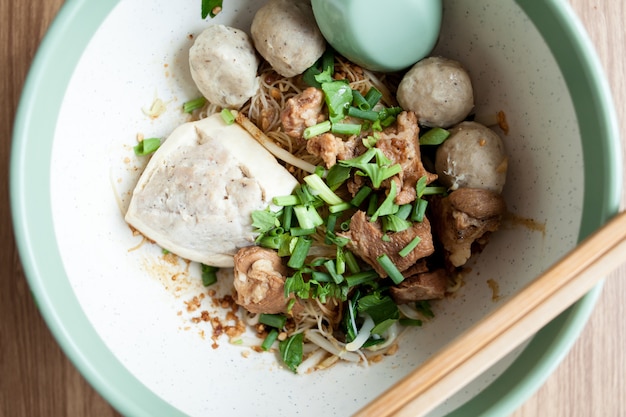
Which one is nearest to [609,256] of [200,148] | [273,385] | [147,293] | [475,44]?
[475,44]

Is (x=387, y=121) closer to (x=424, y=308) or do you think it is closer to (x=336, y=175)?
(x=336, y=175)

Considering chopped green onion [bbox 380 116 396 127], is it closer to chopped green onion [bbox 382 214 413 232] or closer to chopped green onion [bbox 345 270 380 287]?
chopped green onion [bbox 382 214 413 232]

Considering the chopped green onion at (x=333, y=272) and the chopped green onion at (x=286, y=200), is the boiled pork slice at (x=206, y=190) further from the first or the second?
the chopped green onion at (x=333, y=272)

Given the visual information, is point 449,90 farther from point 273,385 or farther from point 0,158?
point 0,158

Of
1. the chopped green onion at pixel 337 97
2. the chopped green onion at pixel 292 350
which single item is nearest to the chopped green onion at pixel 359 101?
the chopped green onion at pixel 337 97

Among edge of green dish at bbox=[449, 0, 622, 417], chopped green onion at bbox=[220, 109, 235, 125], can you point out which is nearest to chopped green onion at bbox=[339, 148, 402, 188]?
chopped green onion at bbox=[220, 109, 235, 125]

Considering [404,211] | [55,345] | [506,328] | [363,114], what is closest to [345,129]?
[363,114]
